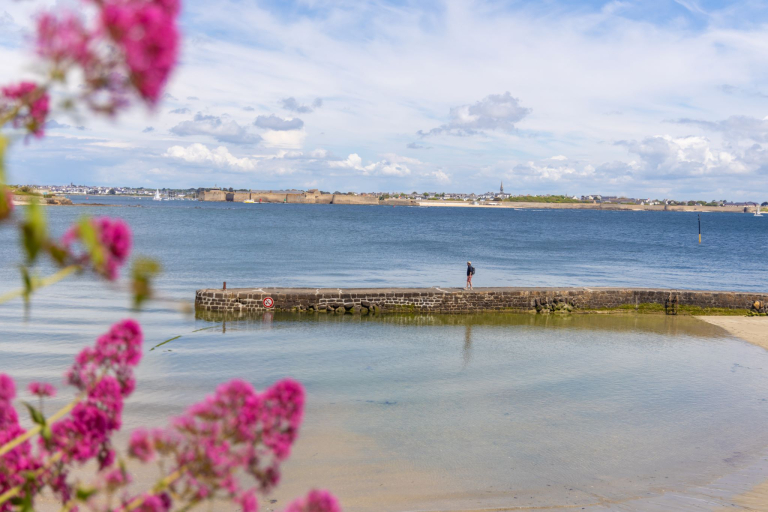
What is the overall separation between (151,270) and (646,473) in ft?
34.0

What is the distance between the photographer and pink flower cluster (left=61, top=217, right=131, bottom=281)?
1.34m

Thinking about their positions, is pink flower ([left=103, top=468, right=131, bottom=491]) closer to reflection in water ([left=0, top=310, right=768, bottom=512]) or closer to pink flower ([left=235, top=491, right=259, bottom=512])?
pink flower ([left=235, top=491, right=259, bottom=512])

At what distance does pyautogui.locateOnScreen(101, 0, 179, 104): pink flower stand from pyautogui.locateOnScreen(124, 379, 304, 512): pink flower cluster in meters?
1.18

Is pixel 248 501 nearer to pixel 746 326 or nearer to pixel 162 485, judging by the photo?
pixel 162 485

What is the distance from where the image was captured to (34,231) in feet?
4.11

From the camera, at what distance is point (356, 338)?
63.9ft

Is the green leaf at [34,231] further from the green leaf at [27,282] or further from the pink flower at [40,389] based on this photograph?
the pink flower at [40,389]

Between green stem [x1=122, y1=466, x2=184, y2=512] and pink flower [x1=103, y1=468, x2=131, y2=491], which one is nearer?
green stem [x1=122, y1=466, x2=184, y2=512]

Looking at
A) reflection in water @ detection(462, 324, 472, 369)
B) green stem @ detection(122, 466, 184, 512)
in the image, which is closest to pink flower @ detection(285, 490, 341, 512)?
green stem @ detection(122, 466, 184, 512)

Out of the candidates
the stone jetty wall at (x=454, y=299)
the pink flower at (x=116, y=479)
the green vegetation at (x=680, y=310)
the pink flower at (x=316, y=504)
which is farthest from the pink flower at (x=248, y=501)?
the green vegetation at (x=680, y=310)

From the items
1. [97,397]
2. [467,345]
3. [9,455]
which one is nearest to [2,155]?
[97,397]

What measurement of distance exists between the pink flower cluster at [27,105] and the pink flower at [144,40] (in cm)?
40

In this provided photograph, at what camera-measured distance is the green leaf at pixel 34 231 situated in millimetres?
1252

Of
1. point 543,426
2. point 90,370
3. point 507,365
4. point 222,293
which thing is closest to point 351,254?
point 222,293
